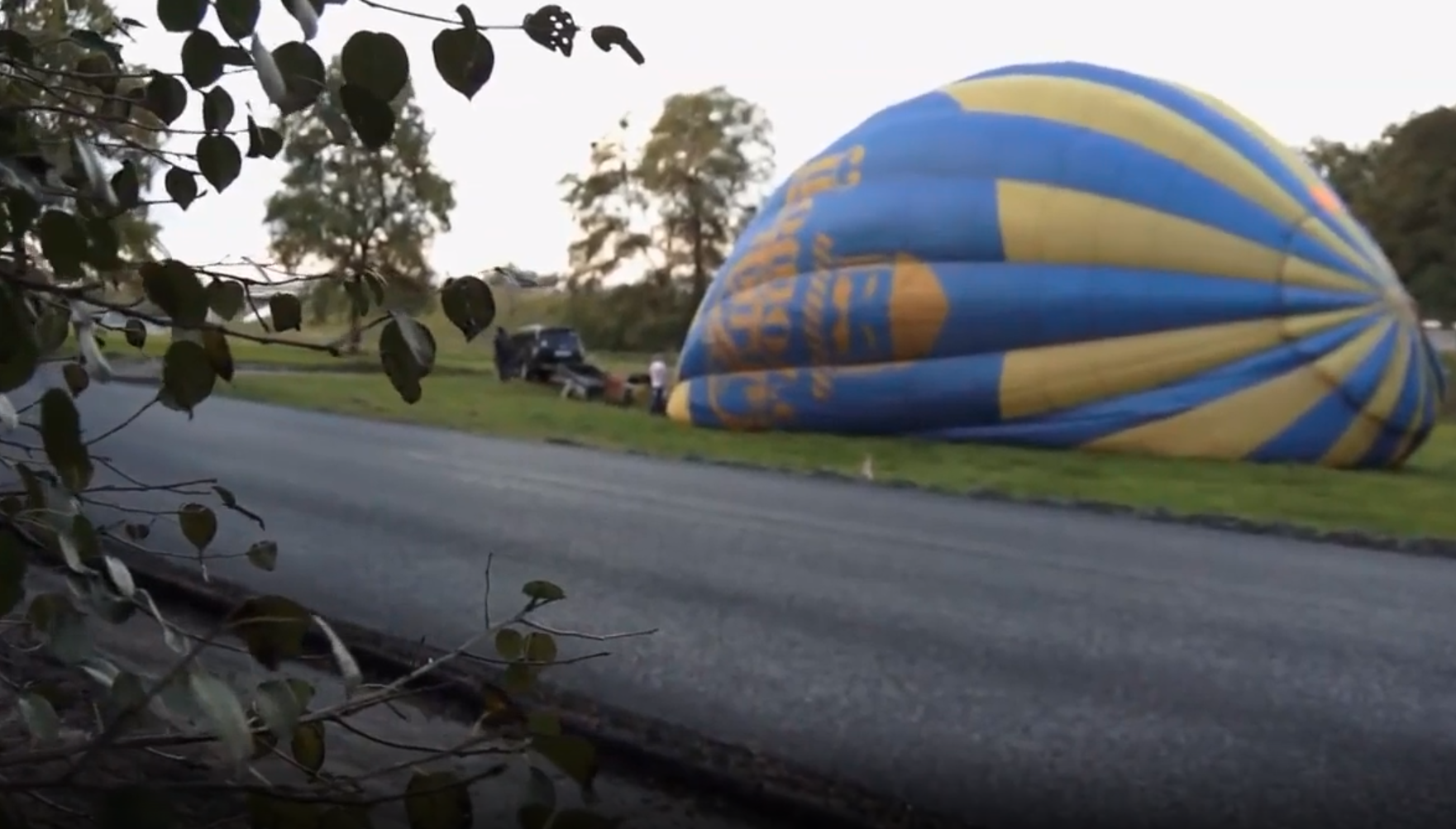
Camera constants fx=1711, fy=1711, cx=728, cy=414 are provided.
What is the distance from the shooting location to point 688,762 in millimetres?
4836

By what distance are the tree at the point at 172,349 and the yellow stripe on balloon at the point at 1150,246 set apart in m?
15.2

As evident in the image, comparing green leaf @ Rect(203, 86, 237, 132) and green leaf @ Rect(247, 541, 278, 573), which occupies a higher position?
green leaf @ Rect(203, 86, 237, 132)

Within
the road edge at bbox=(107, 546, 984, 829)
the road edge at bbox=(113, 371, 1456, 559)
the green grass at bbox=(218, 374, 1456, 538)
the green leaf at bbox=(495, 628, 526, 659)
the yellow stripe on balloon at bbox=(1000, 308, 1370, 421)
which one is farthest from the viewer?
the yellow stripe on balloon at bbox=(1000, 308, 1370, 421)

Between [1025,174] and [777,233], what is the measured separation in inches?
132

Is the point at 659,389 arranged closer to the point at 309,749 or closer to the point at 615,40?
the point at 309,749

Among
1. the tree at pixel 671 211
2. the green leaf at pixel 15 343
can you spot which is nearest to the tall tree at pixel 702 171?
the tree at pixel 671 211

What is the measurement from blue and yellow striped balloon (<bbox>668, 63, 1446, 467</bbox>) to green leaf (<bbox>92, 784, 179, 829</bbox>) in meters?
15.8

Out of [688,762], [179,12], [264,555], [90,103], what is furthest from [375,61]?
[688,762]

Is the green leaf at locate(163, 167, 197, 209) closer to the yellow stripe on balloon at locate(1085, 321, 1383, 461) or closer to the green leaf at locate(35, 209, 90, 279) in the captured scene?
the green leaf at locate(35, 209, 90, 279)

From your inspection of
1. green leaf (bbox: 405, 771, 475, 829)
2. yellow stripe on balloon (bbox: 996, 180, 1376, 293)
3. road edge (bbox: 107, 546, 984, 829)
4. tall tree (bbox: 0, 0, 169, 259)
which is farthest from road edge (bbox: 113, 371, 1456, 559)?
green leaf (bbox: 405, 771, 475, 829)

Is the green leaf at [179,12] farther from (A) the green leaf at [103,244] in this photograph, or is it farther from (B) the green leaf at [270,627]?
(B) the green leaf at [270,627]

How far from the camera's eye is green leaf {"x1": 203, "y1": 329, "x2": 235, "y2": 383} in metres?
1.92

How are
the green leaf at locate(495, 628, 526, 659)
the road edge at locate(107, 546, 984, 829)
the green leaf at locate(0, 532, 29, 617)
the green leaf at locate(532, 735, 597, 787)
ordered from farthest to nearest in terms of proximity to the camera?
the road edge at locate(107, 546, 984, 829)
the green leaf at locate(495, 628, 526, 659)
the green leaf at locate(532, 735, 597, 787)
the green leaf at locate(0, 532, 29, 617)

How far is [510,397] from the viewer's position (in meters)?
29.1
